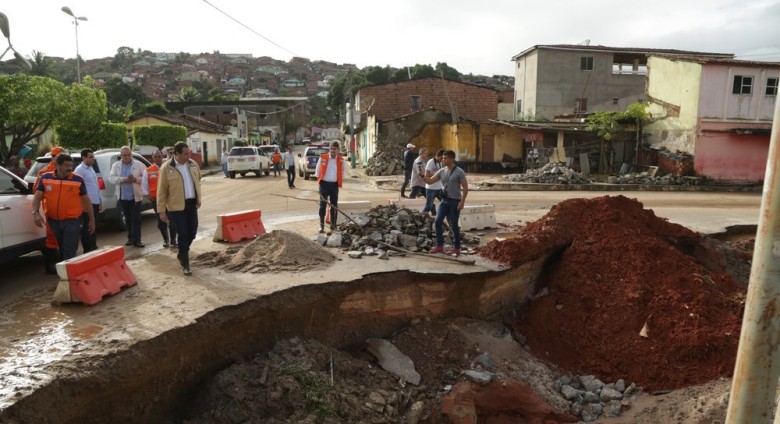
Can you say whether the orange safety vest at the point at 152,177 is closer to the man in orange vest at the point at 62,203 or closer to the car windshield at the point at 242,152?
the man in orange vest at the point at 62,203

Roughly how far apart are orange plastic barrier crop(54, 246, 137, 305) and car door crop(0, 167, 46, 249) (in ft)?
4.62

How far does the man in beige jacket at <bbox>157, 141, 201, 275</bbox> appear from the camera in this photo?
6375 mm

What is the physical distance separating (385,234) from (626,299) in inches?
155

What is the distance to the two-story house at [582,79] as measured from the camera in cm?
3472

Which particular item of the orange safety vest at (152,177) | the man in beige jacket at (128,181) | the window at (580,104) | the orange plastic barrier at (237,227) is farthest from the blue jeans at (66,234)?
the window at (580,104)

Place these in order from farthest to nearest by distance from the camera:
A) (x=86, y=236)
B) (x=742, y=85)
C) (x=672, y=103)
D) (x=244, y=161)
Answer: (x=244, y=161) < (x=672, y=103) < (x=742, y=85) < (x=86, y=236)

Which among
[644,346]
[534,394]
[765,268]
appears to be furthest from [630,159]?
[765,268]

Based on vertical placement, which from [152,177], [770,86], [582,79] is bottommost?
[152,177]

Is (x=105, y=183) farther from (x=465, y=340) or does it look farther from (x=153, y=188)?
(x=465, y=340)

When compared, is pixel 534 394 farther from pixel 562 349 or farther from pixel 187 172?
pixel 187 172

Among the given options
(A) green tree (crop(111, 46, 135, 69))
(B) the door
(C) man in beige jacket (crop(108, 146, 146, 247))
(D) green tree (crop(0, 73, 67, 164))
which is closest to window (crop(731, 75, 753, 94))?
(B) the door

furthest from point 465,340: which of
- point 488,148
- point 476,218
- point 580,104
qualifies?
point 580,104

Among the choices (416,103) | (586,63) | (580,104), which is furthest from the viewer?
(580,104)

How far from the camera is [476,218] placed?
10.4m
